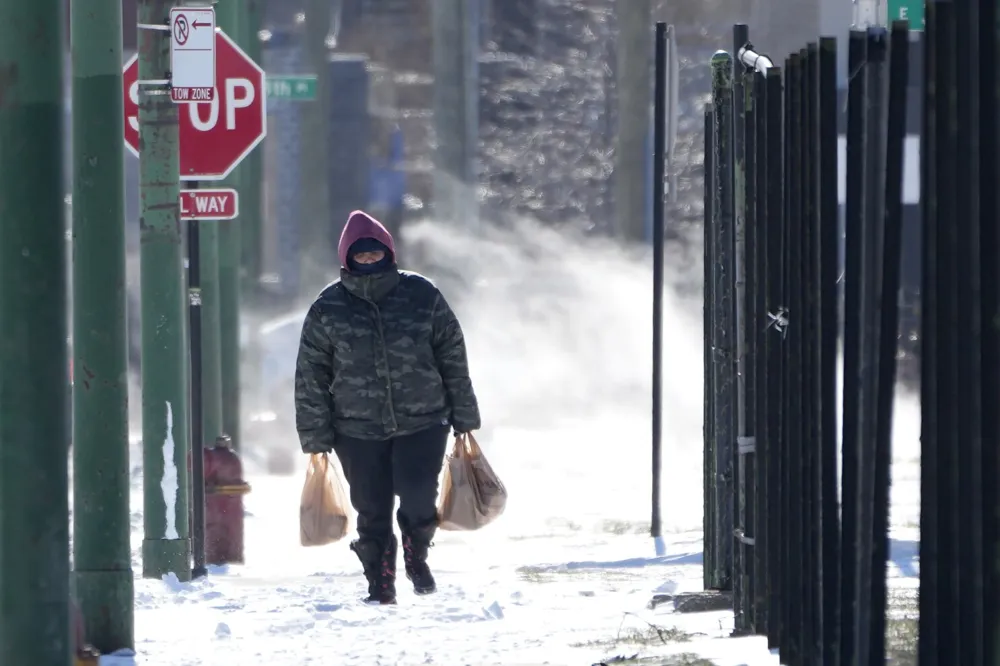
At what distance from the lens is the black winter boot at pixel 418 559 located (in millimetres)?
9359

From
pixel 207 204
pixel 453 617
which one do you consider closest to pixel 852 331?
pixel 453 617

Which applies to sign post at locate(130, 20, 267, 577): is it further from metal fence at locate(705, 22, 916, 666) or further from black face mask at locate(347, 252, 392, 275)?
metal fence at locate(705, 22, 916, 666)

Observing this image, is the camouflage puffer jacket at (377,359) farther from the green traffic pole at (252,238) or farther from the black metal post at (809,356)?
the green traffic pole at (252,238)

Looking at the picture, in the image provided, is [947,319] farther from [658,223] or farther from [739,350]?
[658,223]

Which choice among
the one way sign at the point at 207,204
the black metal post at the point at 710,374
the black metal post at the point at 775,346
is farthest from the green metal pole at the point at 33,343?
the one way sign at the point at 207,204

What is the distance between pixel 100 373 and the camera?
25.1 ft

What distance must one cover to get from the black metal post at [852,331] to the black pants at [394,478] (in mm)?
3544

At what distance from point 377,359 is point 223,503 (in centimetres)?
354

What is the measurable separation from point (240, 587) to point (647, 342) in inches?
770

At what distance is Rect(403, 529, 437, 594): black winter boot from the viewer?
9359 millimetres

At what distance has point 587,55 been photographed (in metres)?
49.2

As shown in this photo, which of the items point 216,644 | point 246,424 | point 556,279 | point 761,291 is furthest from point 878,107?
point 556,279

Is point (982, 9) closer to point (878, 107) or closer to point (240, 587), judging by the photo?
point (878, 107)

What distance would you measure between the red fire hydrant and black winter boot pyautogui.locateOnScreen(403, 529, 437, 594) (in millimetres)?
2827
